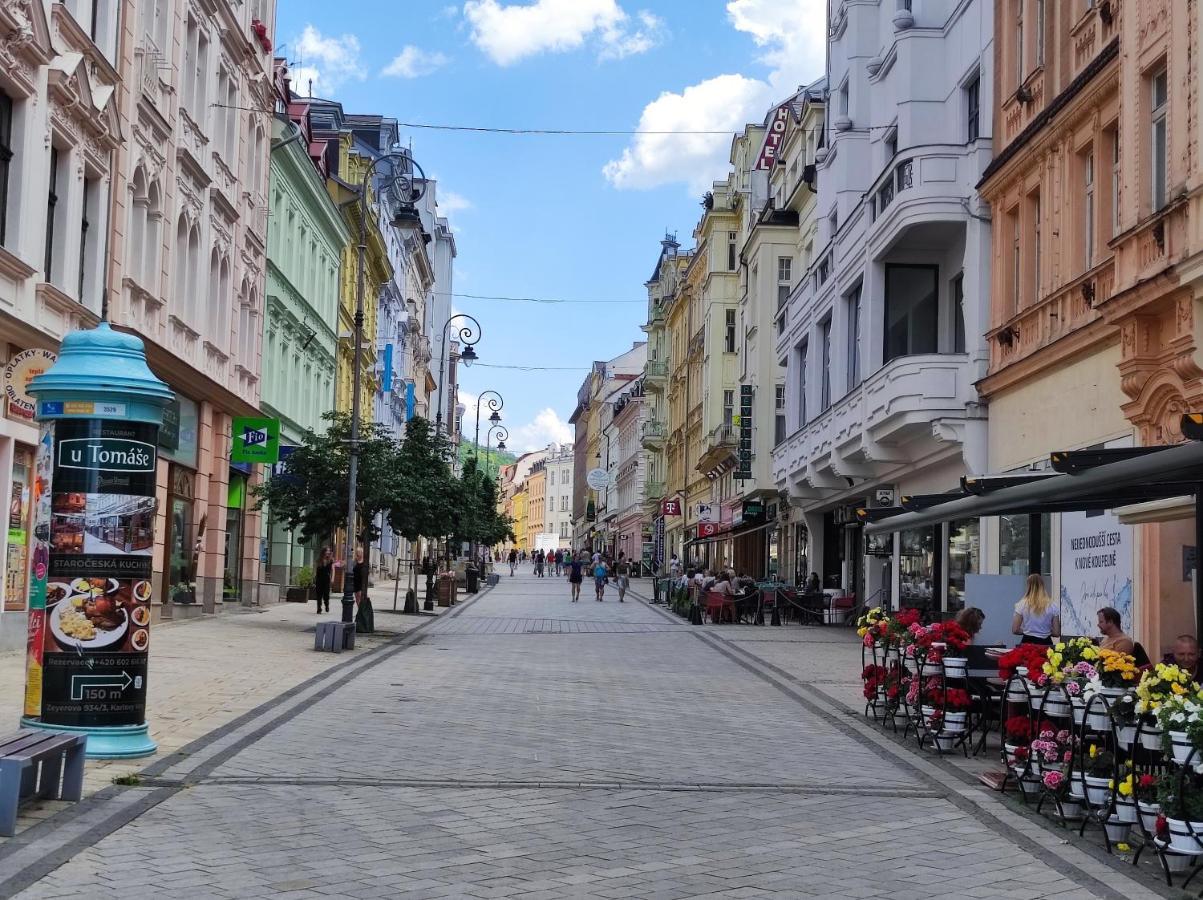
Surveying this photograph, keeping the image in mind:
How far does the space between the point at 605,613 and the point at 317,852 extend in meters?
32.3

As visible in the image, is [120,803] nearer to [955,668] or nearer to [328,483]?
[955,668]

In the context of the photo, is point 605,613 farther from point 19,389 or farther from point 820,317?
point 19,389

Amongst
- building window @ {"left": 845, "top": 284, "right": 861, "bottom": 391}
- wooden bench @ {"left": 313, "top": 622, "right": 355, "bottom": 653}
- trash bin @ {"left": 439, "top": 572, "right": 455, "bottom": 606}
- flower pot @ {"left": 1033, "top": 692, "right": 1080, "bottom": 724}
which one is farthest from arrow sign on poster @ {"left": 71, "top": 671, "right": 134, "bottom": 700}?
trash bin @ {"left": 439, "top": 572, "right": 455, "bottom": 606}

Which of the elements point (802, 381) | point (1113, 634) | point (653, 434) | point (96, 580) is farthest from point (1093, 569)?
point (653, 434)

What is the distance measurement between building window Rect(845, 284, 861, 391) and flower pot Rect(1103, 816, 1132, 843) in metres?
22.1

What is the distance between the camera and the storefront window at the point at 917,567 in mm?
27391

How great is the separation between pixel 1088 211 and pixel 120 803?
50.9ft

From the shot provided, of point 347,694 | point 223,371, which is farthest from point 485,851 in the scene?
point 223,371

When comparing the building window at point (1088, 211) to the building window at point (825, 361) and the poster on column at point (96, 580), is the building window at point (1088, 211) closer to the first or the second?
the building window at point (825, 361)

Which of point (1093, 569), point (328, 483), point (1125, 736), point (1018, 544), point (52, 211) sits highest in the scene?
point (52, 211)

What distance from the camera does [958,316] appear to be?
26406 millimetres

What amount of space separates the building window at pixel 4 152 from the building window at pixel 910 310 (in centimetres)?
1581

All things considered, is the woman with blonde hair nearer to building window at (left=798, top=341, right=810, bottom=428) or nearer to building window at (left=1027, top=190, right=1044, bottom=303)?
building window at (left=1027, top=190, right=1044, bottom=303)

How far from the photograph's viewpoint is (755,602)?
35281 mm
